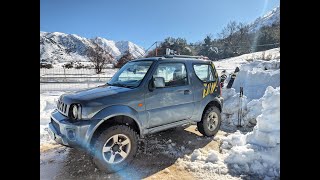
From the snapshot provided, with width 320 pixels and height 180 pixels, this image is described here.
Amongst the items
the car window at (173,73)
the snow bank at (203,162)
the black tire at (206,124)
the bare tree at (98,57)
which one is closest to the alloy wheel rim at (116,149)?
the snow bank at (203,162)

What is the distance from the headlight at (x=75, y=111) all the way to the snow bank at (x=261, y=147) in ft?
8.41

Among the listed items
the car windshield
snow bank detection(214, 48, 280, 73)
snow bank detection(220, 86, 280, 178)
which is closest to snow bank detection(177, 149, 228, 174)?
snow bank detection(220, 86, 280, 178)

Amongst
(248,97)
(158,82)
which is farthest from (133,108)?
(248,97)

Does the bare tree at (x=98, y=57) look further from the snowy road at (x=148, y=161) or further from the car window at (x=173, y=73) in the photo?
the car window at (x=173, y=73)

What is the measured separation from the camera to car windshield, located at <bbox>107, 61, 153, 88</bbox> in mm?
4355

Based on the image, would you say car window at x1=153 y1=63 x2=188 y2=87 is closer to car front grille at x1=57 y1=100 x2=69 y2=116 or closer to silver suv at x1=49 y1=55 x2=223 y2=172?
silver suv at x1=49 y1=55 x2=223 y2=172

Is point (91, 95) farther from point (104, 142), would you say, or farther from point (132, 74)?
point (132, 74)

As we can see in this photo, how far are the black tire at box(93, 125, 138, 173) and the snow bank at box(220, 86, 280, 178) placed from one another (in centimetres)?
163

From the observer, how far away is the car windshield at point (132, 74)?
4.36m

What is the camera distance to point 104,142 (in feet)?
11.7
